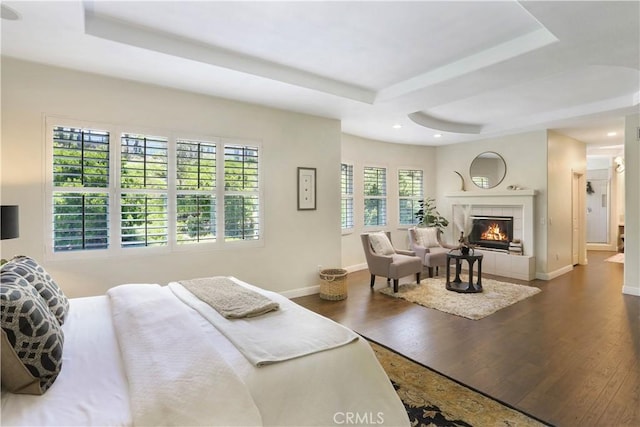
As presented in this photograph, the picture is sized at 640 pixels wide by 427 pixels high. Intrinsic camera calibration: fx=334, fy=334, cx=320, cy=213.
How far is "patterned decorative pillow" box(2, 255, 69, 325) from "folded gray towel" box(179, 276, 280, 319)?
0.77 metres

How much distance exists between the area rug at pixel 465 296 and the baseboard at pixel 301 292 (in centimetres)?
98

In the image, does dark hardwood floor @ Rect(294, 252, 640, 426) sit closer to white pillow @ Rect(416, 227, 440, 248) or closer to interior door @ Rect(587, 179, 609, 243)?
white pillow @ Rect(416, 227, 440, 248)

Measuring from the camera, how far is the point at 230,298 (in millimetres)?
2248

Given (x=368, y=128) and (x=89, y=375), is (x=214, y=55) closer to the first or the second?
(x=89, y=375)

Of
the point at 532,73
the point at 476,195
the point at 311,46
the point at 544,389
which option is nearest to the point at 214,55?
the point at 311,46

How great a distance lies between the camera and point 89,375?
1409mm

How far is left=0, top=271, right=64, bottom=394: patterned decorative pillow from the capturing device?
1.25m

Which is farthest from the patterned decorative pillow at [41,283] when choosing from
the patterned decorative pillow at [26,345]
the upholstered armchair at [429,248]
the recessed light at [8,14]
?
the upholstered armchair at [429,248]

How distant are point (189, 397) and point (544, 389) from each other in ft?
7.91

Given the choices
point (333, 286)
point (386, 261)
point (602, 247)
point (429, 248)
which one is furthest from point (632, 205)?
point (602, 247)

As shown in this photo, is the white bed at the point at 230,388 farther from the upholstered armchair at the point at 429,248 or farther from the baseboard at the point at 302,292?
the upholstered armchair at the point at 429,248

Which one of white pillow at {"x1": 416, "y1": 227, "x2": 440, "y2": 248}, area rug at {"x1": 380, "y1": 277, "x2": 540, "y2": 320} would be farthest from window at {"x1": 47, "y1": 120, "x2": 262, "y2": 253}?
white pillow at {"x1": 416, "y1": 227, "x2": 440, "y2": 248}

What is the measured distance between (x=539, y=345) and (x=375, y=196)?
4.17 meters

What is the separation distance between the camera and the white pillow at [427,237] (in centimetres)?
604
